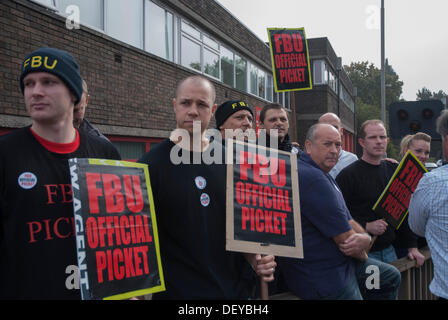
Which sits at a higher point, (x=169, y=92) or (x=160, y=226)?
(x=169, y=92)

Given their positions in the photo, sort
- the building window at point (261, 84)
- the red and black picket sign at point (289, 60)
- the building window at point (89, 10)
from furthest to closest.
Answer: the building window at point (261, 84), the building window at point (89, 10), the red and black picket sign at point (289, 60)

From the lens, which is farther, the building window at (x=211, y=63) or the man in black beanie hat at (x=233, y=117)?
the building window at (x=211, y=63)

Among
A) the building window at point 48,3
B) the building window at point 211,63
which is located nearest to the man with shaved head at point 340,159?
the building window at point 48,3

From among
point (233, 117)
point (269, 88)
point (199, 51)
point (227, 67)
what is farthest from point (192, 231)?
point (269, 88)

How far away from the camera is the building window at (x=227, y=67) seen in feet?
45.7

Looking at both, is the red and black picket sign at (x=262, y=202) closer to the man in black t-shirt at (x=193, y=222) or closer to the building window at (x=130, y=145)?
the man in black t-shirt at (x=193, y=222)

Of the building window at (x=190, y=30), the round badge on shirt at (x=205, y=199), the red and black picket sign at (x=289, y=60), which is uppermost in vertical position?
the building window at (x=190, y=30)

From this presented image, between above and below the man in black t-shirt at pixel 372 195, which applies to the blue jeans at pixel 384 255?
below

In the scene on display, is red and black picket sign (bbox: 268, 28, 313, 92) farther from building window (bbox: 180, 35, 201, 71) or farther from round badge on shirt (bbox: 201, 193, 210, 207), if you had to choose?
building window (bbox: 180, 35, 201, 71)

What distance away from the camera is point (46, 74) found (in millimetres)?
1939

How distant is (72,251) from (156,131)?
24.2 feet

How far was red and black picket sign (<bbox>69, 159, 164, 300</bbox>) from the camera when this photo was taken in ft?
5.92
